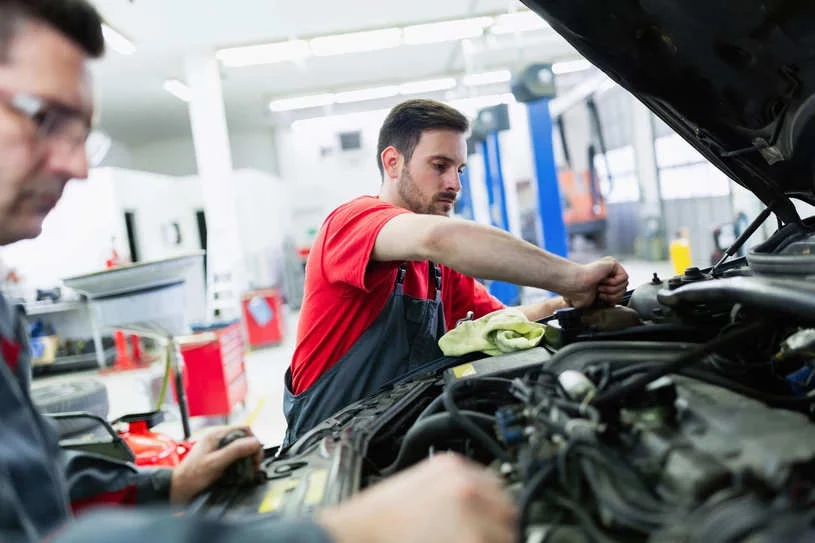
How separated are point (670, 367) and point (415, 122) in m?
1.29

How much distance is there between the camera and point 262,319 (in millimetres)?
7070

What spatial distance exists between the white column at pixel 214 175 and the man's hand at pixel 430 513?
22.2ft

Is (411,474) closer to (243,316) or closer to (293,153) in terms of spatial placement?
(243,316)

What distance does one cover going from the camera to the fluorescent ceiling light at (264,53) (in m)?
7.08

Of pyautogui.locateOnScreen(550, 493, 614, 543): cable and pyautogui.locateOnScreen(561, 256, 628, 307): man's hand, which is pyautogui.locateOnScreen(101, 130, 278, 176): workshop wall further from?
pyautogui.locateOnScreen(550, 493, 614, 543): cable

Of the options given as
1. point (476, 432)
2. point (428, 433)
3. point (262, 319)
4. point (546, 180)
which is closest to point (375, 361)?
point (428, 433)

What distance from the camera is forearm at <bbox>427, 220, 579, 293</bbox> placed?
4.50 ft

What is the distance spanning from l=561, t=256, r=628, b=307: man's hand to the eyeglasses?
1092 mm

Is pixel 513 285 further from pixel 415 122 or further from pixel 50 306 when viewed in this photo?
pixel 50 306

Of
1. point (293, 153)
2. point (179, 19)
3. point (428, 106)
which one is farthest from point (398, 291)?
point (293, 153)

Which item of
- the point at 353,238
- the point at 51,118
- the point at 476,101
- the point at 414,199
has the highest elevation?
the point at 476,101

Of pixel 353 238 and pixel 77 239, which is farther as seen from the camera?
pixel 77 239

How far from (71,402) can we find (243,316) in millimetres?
4479

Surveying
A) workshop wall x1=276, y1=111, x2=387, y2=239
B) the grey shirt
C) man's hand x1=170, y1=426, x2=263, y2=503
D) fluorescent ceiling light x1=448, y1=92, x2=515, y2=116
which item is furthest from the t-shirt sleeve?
workshop wall x1=276, y1=111, x2=387, y2=239
